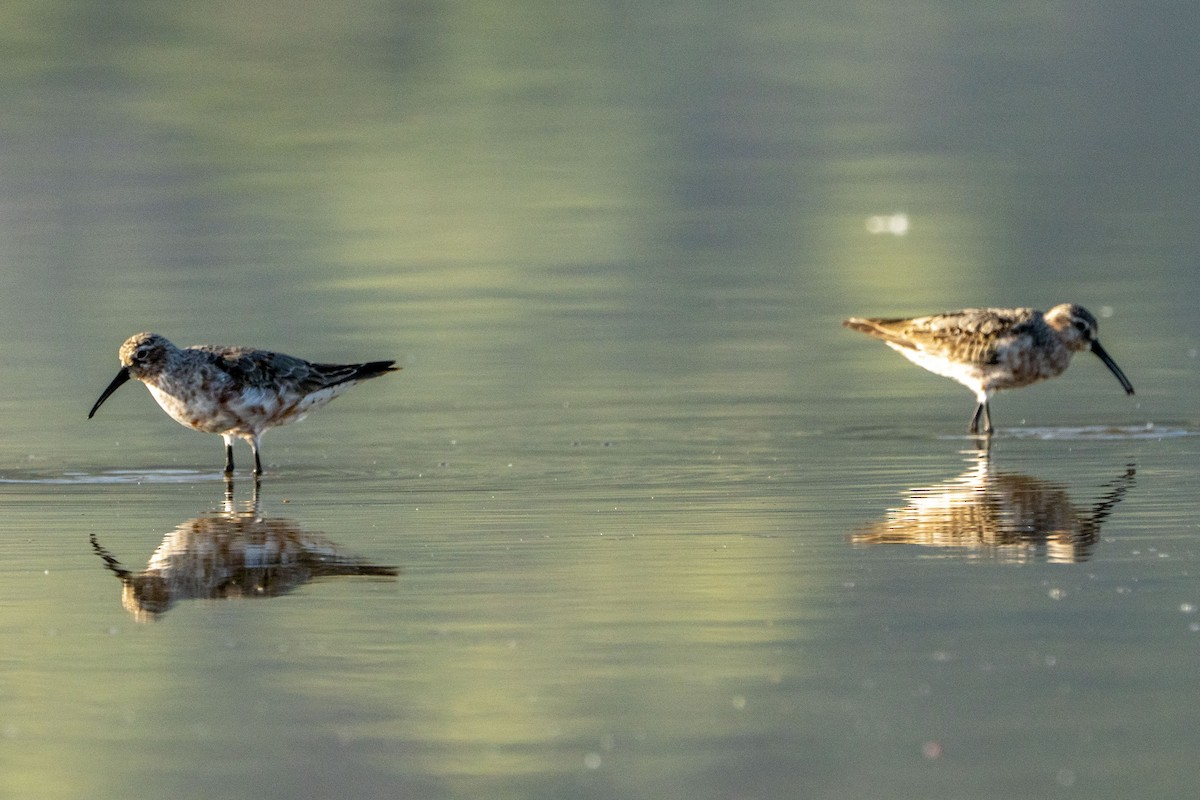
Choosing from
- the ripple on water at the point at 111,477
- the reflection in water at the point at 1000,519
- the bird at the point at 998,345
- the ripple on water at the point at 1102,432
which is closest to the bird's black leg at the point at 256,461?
the ripple on water at the point at 111,477

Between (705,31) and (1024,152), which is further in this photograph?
(705,31)

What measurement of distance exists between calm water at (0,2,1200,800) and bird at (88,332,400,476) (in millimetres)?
514

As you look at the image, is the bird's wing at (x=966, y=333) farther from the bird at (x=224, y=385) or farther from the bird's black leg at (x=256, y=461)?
the bird's black leg at (x=256, y=461)

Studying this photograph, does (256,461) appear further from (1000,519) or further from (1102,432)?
(1102,432)

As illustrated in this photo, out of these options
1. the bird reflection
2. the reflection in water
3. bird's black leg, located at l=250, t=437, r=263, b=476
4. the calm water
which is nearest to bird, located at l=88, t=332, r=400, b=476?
bird's black leg, located at l=250, t=437, r=263, b=476

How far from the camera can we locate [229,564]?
12.9 m

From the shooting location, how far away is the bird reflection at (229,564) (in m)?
12.1

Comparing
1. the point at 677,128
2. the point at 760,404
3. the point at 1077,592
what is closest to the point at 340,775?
the point at 1077,592

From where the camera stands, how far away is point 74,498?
15203mm

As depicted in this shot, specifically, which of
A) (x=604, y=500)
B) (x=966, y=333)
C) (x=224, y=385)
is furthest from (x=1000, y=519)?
(x=224, y=385)

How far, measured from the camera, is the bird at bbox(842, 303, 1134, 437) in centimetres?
1836

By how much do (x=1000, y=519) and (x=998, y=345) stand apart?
189 inches

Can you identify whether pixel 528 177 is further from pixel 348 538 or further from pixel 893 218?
pixel 348 538

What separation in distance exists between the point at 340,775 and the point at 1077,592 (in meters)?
4.09
